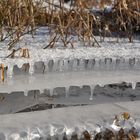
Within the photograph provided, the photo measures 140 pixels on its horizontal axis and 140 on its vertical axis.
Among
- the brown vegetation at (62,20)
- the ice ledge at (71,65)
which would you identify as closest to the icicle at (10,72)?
the ice ledge at (71,65)

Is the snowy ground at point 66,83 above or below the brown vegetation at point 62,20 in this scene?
below

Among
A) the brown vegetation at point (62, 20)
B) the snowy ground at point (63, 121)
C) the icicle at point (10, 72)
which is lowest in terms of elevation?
the snowy ground at point (63, 121)

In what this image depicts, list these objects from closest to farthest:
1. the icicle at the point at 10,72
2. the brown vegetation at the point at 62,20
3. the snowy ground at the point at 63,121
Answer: the snowy ground at the point at 63,121
the icicle at the point at 10,72
the brown vegetation at the point at 62,20

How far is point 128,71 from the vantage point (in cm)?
258

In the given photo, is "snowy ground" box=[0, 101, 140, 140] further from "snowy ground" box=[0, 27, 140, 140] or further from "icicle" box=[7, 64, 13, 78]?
Result: "icicle" box=[7, 64, 13, 78]

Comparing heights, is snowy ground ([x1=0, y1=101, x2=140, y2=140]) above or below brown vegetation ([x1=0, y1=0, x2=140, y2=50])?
below

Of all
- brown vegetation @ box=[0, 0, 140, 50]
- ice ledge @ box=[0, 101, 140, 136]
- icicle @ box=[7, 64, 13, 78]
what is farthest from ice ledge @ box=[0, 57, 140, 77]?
ice ledge @ box=[0, 101, 140, 136]

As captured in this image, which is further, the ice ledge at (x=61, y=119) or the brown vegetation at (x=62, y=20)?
the brown vegetation at (x=62, y=20)

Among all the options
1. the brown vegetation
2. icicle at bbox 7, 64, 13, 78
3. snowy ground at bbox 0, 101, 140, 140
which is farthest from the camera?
the brown vegetation

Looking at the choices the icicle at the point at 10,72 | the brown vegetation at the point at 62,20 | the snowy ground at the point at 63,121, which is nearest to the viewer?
the snowy ground at the point at 63,121

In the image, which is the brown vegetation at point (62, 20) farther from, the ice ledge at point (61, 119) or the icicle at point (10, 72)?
the ice ledge at point (61, 119)

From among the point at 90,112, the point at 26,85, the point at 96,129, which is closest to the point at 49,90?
A: the point at 26,85

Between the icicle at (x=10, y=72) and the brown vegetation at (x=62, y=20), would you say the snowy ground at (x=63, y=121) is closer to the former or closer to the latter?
the icicle at (x=10, y=72)

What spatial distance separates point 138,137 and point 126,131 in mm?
52
